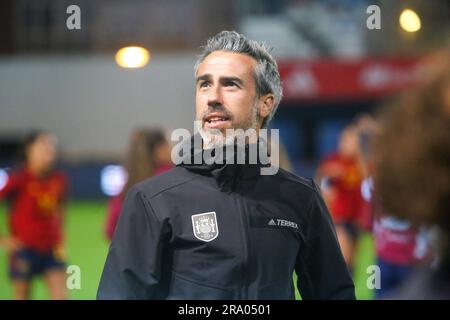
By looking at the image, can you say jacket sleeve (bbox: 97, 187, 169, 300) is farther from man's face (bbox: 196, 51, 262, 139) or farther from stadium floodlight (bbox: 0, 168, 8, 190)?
stadium floodlight (bbox: 0, 168, 8, 190)

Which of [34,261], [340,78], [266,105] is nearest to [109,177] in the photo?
[340,78]

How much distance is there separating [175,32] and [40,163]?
1757cm

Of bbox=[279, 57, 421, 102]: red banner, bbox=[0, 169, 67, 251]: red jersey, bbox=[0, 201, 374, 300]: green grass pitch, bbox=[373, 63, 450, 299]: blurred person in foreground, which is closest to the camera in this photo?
bbox=[373, 63, 450, 299]: blurred person in foreground

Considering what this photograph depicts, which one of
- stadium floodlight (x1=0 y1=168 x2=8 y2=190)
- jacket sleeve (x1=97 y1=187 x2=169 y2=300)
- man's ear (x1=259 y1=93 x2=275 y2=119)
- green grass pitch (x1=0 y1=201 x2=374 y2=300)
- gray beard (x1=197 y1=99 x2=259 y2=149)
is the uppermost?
man's ear (x1=259 y1=93 x2=275 y2=119)

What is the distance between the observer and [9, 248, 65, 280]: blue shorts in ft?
25.1

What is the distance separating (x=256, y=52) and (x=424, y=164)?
4.43 feet

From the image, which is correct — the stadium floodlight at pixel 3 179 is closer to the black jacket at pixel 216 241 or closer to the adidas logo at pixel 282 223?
the black jacket at pixel 216 241

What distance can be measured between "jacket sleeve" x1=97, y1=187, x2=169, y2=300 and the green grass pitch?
4587 mm

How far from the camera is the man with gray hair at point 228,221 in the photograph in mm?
2807

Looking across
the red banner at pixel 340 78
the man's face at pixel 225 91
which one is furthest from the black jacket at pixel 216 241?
the red banner at pixel 340 78

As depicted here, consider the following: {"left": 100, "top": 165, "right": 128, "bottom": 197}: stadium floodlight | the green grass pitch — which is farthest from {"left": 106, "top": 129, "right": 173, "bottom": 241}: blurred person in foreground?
{"left": 100, "top": 165, "right": 128, "bottom": 197}: stadium floodlight

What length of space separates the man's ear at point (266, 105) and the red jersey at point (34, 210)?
196 inches

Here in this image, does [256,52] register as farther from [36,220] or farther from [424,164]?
[36,220]
